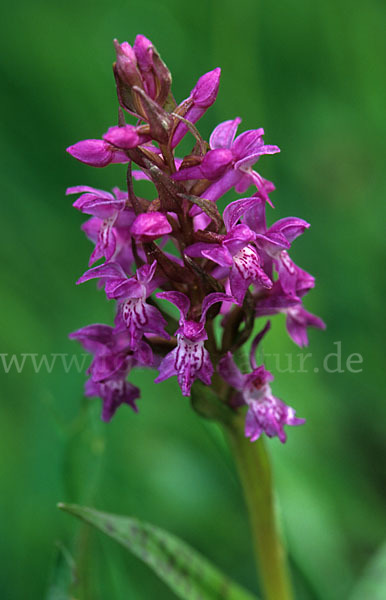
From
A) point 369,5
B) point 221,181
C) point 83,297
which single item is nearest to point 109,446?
point 83,297

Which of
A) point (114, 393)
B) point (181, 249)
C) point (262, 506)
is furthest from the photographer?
point (262, 506)

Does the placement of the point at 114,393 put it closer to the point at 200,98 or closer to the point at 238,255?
the point at 238,255

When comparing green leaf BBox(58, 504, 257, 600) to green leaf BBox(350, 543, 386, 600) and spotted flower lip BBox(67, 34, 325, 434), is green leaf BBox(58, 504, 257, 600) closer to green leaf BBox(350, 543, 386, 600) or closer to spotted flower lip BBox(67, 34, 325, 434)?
spotted flower lip BBox(67, 34, 325, 434)

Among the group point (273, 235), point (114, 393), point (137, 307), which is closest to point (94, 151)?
point (137, 307)

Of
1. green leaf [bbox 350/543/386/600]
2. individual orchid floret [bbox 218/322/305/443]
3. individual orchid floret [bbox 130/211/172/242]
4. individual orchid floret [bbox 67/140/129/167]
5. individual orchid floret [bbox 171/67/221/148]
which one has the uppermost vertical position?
individual orchid floret [bbox 171/67/221/148]

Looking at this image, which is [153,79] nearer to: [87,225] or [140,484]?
[87,225]

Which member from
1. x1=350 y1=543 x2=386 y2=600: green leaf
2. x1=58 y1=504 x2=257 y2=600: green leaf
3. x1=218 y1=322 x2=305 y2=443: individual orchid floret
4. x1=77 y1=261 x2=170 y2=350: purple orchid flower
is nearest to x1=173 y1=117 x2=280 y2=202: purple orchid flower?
x1=77 y1=261 x2=170 y2=350: purple orchid flower
